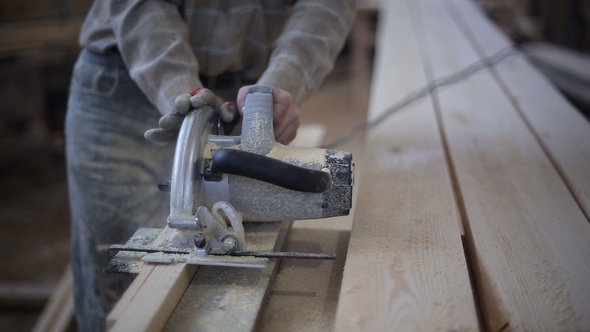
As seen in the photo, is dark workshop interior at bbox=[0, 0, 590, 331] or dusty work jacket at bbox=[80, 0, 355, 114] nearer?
dusty work jacket at bbox=[80, 0, 355, 114]

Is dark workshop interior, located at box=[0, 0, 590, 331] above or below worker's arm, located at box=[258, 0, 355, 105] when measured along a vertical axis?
below

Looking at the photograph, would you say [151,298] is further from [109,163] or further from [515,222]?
[109,163]

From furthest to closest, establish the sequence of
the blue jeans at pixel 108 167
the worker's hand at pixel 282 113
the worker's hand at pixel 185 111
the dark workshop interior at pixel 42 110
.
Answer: the dark workshop interior at pixel 42 110
the blue jeans at pixel 108 167
the worker's hand at pixel 282 113
the worker's hand at pixel 185 111

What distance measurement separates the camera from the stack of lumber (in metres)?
0.89

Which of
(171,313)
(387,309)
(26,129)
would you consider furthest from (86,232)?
(26,129)

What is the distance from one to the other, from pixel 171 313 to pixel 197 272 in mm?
128

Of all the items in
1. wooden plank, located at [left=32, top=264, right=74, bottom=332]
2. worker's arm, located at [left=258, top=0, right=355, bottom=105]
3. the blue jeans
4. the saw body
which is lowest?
wooden plank, located at [left=32, top=264, right=74, bottom=332]

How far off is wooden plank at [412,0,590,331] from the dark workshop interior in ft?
5.99

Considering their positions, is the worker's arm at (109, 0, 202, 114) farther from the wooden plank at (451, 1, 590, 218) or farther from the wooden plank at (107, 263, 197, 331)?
the wooden plank at (451, 1, 590, 218)

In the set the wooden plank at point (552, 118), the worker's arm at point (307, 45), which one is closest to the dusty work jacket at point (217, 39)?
the worker's arm at point (307, 45)

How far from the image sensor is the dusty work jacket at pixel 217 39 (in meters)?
1.44

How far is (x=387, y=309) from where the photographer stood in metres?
0.89

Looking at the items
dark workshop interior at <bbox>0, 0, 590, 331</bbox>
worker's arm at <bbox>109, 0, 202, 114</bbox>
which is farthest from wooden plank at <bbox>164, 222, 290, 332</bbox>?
dark workshop interior at <bbox>0, 0, 590, 331</bbox>

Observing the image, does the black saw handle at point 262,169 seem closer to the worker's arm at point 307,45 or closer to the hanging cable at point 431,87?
the worker's arm at point 307,45
